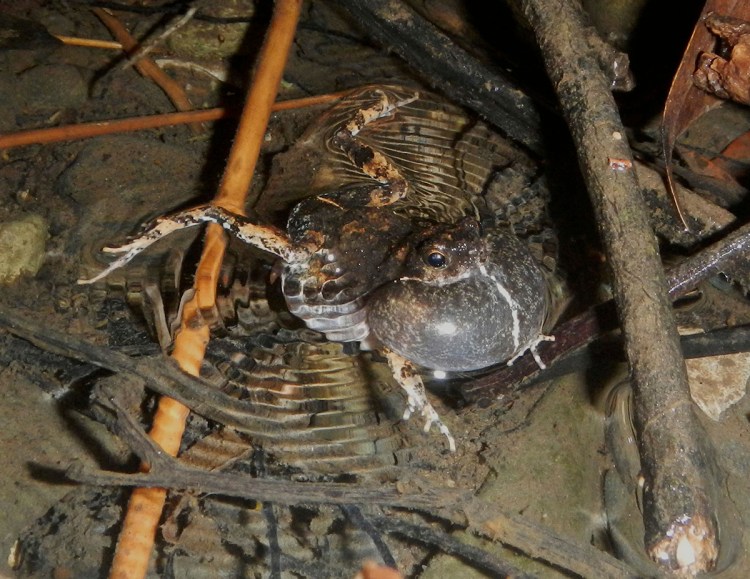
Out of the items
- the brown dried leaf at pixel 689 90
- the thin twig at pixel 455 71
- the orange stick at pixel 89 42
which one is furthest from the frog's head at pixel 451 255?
the orange stick at pixel 89 42

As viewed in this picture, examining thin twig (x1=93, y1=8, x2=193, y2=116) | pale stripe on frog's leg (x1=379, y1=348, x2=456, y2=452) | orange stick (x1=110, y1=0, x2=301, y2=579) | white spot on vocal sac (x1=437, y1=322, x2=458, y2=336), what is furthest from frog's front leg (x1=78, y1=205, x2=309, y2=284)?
thin twig (x1=93, y1=8, x2=193, y2=116)

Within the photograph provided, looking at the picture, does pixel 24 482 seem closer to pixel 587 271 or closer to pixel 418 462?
pixel 418 462

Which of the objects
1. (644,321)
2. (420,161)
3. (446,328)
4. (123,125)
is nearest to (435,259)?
(446,328)

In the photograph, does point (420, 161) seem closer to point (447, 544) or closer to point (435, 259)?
point (435, 259)

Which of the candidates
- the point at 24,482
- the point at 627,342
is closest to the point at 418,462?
the point at 627,342

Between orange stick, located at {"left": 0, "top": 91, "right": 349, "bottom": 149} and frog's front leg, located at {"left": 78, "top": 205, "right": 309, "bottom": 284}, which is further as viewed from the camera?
orange stick, located at {"left": 0, "top": 91, "right": 349, "bottom": 149}

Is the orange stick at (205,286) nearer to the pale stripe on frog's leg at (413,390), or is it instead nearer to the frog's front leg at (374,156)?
the frog's front leg at (374,156)

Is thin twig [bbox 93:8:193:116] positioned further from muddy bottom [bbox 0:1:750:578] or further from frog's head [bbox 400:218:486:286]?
frog's head [bbox 400:218:486:286]
